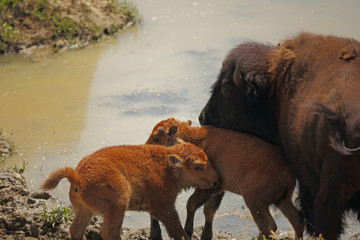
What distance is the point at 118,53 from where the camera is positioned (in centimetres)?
1226

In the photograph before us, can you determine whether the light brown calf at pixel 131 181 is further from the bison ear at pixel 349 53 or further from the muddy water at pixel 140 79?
the bison ear at pixel 349 53

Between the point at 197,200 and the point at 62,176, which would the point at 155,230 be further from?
the point at 62,176

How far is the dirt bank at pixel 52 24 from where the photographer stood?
1234 cm

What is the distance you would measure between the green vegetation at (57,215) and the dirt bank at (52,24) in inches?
228

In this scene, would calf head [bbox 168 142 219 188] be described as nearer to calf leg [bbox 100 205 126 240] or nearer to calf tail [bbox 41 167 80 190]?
calf leg [bbox 100 205 126 240]

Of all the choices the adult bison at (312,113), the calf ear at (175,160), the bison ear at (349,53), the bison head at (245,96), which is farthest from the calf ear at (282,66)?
the calf ear at (175,160)

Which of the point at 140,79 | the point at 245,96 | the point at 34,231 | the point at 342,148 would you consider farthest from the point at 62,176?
the point at 140,79

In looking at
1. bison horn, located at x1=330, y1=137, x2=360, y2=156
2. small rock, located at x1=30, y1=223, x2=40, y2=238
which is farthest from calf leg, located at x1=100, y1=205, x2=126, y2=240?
bison horn, located at x1=330, y1=137, x2=360, y2=156

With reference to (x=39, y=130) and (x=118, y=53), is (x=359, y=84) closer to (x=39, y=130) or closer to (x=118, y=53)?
(x=39, y=130)

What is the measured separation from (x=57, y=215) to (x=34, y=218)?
22 centimetres

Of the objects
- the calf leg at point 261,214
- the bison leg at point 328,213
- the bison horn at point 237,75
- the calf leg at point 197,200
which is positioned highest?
the bison horn at point 237,75

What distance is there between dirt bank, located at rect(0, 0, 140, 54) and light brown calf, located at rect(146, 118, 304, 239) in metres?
5.69

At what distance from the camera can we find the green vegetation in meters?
6.89

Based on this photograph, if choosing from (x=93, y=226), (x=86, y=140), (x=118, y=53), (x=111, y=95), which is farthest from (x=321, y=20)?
(x=93, y=226)
